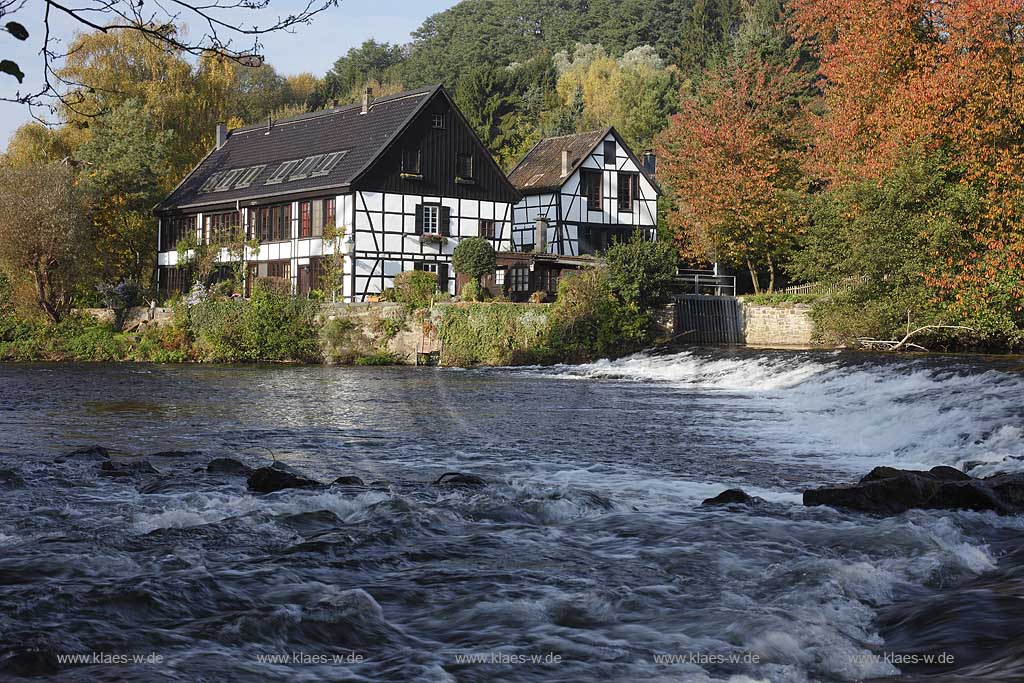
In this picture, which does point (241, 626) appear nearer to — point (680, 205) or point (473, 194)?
point (473, 194)

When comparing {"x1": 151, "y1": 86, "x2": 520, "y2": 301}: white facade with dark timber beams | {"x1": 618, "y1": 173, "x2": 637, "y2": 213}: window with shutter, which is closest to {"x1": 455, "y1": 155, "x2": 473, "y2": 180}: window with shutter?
{"x1": 151, "y1": 86, "x2": 520, "y2": 301}: white facade with dark timber beams

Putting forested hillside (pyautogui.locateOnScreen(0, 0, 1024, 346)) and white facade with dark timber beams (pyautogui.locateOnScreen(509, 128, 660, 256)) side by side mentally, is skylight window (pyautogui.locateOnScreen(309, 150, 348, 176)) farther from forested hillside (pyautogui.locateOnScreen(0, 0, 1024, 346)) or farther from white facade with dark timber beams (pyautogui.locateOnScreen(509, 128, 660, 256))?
white facade with dark timber beams (pyautogui.locateOnScreen(509, 128, 660, 256))

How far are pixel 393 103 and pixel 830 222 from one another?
19.5 meters

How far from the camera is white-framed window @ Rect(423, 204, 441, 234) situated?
42.8m

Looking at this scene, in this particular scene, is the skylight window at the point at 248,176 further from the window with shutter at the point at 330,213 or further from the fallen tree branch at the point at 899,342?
the fallen tree branch at the point at 899,342

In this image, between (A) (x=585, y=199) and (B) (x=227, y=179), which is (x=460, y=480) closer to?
(B) (x=227, y=179)

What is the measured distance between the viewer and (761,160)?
42250 millimetres

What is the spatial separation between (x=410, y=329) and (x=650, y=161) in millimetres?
25127

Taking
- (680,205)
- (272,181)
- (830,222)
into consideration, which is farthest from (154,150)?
(830,222)

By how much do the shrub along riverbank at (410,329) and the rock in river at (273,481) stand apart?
23.8 metres

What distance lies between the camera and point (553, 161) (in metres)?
50.8

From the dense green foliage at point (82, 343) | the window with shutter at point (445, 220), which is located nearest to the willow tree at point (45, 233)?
the dense green foliage at point (82, 343)

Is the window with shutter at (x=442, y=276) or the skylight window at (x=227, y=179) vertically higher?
the skylight window at (x=227, y=179)

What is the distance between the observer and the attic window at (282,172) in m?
44.5
